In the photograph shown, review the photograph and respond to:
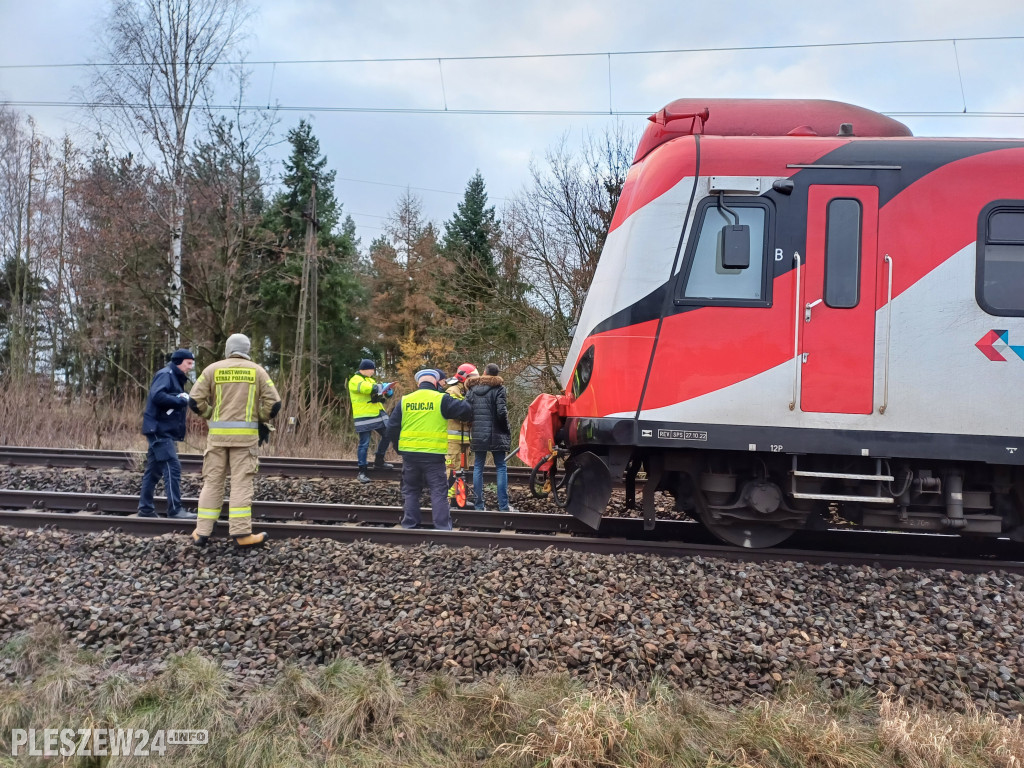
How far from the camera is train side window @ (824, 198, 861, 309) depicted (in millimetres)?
5070

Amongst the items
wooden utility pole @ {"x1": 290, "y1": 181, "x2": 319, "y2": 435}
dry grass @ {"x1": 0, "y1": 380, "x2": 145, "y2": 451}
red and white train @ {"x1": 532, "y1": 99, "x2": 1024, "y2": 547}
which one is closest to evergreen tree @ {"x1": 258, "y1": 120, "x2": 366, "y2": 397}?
wooden utility pole @ {"x1": 290, "y1": 181, "x2": 319, "y2": 435}

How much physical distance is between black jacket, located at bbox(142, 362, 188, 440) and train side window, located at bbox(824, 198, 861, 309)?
651 centimetres

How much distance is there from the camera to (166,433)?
7.01 meters

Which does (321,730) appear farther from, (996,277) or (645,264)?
(996,277)

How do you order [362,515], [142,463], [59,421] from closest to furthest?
[362,515] → [142,463] → [59,421]

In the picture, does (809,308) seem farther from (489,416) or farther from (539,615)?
(489,416)

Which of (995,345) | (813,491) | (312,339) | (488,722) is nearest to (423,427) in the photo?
(488,722)

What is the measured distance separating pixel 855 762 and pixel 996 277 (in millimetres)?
4007

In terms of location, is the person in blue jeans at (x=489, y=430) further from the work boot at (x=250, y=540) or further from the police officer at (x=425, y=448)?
the work boot at (x=250, y=540)

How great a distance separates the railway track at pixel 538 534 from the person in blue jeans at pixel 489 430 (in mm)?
1124

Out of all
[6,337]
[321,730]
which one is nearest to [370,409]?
[321,730]

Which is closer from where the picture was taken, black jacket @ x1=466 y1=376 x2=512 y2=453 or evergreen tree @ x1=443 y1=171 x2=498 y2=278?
black jacket @ x1=466 y1=376 x2=512 y2=453

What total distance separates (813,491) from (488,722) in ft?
11.4

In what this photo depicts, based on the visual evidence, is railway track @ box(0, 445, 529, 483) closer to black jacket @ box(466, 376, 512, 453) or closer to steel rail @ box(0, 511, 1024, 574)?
black jacket @ box(466, 376, 512, 453)
